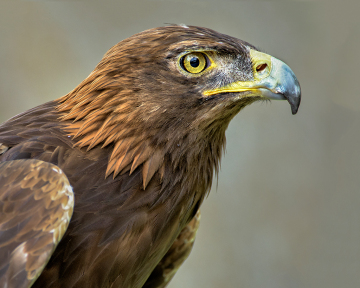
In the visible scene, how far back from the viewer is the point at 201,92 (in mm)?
1826

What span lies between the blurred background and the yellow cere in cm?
267

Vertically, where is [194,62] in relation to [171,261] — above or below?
above

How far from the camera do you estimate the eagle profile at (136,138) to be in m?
1.69

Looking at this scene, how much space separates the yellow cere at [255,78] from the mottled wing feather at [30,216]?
0.77 meters

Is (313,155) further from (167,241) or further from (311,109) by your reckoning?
(167,241)

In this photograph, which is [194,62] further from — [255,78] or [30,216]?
[30,216]

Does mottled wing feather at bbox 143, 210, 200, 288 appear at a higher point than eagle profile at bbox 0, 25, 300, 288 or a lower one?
lower

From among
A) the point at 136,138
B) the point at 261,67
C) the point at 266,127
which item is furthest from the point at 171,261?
the point at 266,127

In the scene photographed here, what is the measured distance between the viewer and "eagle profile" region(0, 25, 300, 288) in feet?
5.56

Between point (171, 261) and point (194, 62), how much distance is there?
1375mm

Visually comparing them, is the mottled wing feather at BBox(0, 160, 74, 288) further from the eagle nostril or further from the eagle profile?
the eagle nostril

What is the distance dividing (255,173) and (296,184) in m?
0.49

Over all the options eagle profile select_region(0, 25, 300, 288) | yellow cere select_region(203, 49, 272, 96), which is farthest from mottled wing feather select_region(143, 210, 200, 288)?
yellow cere select_region(203, 49, 272, 96)

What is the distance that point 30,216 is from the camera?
154 centimetres
